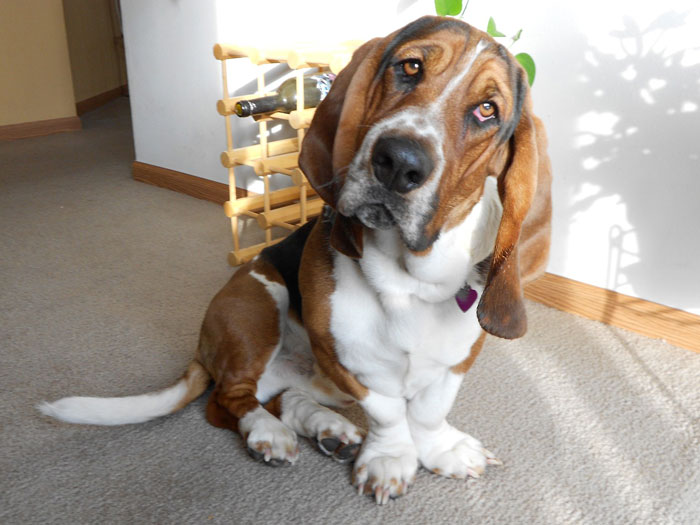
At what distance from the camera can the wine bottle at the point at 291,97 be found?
7.17 ft

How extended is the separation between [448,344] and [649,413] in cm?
70

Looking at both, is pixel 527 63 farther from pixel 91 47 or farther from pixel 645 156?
pixel 91 47

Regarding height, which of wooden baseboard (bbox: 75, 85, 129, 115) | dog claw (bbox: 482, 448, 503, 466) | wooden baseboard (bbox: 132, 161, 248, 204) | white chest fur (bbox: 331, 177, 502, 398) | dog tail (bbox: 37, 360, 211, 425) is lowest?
wooden baseboard (bbox: 75, 85, 129, 115)

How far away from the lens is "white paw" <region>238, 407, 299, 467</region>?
1.36 metres

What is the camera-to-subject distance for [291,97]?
228cm

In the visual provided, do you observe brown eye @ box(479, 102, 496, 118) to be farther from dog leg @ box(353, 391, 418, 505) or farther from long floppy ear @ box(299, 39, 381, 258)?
dog leg @ box(353, 391, 418, 505)

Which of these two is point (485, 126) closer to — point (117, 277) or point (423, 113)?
point (423, 113)

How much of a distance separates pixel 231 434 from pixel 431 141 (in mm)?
873

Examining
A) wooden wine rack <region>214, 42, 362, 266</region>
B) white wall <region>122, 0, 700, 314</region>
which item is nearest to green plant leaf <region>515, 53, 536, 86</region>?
white wall <region>122, 0, 700, 314</region>

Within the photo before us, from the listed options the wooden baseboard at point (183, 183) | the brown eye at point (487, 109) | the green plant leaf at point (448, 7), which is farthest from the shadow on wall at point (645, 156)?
the wooden baseboard at point (183, 183)

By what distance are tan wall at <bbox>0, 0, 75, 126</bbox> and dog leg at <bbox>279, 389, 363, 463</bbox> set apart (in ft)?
13.3

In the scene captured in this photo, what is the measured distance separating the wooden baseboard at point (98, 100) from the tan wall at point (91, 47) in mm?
37

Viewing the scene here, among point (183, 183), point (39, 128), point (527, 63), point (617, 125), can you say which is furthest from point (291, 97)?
point (39, 128)

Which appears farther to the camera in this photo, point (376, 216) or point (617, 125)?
point (617, 125)
